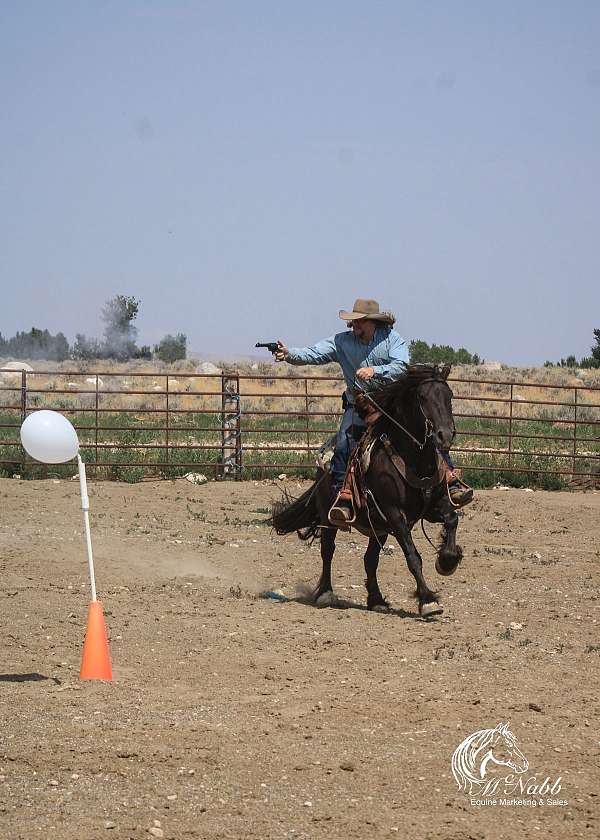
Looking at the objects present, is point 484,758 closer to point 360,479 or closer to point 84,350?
point 360,479

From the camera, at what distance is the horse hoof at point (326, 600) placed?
8984 millimetres

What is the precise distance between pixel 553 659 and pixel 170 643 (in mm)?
2421

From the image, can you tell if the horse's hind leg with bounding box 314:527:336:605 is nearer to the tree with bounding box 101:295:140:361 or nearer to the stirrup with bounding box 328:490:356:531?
the stirrup with bounding box 328:490:356:531

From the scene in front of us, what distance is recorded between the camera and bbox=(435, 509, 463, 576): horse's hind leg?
28.2ft

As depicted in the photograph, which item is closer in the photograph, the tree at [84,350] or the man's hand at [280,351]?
the man's hand at [280,351]

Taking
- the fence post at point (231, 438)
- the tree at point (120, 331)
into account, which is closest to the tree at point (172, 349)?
the tree at point (120, 331)

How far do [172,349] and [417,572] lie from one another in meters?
50.9

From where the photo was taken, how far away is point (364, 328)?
29.1 ft

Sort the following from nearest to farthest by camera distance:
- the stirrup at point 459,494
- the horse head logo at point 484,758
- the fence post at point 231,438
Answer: the horse head logo at point 484,758, the stirrup at point 459,494, the fence post at point 231,438

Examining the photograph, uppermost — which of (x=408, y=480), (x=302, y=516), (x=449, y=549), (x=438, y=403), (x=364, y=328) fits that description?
(x=364, y=328)

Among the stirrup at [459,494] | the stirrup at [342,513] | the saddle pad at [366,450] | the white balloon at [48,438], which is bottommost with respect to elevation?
the stirrup at [342,513]

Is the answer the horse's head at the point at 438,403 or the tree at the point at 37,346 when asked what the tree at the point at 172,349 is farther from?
the horse's head at the point at 438,403

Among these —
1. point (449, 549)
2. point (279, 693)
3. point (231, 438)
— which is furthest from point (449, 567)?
point (231, 438)

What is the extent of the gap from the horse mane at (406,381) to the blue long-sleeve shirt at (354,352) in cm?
16
